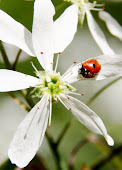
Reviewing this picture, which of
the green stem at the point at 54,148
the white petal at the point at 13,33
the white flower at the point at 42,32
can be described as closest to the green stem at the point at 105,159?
the green stem at the point at 54,148

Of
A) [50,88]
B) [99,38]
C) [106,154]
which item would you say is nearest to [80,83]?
[106,154]

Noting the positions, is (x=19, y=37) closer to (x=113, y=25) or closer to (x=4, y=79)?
(x=4, y=79)

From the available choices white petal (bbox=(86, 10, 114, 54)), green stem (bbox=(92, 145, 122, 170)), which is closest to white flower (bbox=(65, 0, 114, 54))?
white petal (bbox=(86, 10, 114, 54))

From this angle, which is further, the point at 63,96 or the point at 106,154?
the point at 106,154

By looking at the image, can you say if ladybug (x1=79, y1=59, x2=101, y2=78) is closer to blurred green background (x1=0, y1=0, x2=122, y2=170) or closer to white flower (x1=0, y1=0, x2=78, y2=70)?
white flower (x1=0, y1=0, x2=78, y2=70)

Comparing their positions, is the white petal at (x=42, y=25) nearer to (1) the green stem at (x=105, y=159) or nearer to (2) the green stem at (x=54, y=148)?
(2) the green stem at (x=54, y=148)

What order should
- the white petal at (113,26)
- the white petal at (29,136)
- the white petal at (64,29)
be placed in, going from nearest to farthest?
the white petal at (29,136) < the white petal at (64,29) < the white petal at (113,26)
